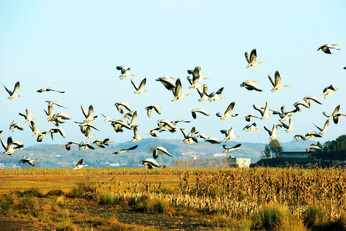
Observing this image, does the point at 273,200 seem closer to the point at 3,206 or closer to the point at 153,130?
the point at 153,130

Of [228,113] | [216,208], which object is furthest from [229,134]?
[216,208]

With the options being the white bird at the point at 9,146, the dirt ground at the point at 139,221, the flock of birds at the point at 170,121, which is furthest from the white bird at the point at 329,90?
the white bird at the point at 9,146

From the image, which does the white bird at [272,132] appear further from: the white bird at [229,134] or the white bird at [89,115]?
the white bird at [89,115]

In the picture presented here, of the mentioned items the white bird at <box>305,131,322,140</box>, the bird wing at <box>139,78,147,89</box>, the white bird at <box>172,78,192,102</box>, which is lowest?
the white bird at <box>305,131,322,140</box>

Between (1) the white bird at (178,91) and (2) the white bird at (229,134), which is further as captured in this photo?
Result: (2) the white bird at (229,134)

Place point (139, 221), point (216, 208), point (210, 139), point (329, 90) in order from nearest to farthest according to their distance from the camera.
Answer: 1. point (210, 139)
2. point (329, 90)
3. point (139, 221)
4. point (216, 208)

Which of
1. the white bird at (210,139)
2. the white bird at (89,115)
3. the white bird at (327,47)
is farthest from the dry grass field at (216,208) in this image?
the white bird at (327,47)

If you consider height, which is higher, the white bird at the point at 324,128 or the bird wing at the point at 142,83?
the bird wing at the point at 142,83

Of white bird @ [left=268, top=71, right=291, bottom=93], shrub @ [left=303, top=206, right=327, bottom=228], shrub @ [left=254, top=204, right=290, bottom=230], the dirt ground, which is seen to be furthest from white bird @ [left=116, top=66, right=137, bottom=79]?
shrub @ [left=303, top=206, right=327, bottom=228]

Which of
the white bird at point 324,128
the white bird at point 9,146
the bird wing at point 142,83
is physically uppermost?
the bird wing at point 142,83

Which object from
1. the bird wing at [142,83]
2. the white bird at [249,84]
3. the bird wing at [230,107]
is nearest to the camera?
the white bird at [249,84]

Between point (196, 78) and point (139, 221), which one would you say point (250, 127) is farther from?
point (139, 221)

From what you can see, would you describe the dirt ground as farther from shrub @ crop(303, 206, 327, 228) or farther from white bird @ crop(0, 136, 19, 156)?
shrub @ crop(303, 206, 327, 228)

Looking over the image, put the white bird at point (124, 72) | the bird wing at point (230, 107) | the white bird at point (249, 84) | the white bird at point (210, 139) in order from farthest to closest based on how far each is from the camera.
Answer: the white bird at point (124, 72), the bird wing at point (230, 107), the white bird at point (210, 139), the white bird at point (249, 84)
